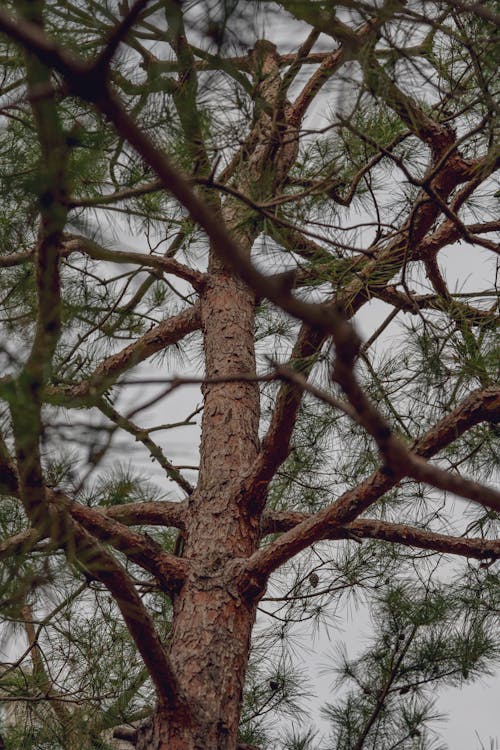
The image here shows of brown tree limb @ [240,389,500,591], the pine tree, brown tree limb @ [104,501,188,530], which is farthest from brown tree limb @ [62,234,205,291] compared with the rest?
brown tree limb @ [240,389,500,591]

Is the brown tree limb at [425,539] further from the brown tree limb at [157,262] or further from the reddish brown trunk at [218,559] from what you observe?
the brown tree limb at [157,262]

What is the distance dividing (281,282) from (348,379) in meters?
0.10

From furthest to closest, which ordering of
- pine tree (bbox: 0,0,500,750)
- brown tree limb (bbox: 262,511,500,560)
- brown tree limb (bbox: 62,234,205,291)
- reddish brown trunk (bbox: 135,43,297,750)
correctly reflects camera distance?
brown tree limb (bbox: 62,234,205,291) < brown tree limb (bbox: 262,511,500,560) < reddish brown trunk (bbox: 135,43,297,750) < pine tree (bbox: 0,0,500,750)

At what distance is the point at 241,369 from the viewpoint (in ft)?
7.32

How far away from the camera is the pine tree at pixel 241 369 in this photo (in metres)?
1.07

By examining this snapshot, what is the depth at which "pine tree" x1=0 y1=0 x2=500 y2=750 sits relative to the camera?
1.07 metres

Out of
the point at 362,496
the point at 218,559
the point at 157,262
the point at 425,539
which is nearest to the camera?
the point at 362,496

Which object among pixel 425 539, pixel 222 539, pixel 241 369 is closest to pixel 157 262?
pixel 241 369

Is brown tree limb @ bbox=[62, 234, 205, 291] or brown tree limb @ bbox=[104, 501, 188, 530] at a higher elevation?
brown tree limb @ bbox=[62, 234, 205, 291]

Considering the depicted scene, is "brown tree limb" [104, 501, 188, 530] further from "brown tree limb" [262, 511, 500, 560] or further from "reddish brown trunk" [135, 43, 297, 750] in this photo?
"brown tree limb" [262, 511, 500, 560]

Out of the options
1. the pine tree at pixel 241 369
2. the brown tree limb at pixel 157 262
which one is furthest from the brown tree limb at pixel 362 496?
the brown tree limb at pixel 157 262

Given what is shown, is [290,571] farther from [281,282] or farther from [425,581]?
[281,282]

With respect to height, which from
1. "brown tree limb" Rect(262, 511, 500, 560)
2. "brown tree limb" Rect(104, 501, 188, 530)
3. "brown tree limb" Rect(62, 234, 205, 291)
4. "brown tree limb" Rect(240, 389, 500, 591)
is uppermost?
"brown tree limb" Rect(62, 234, 205, 291)

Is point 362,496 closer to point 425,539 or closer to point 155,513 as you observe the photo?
point 425,539
